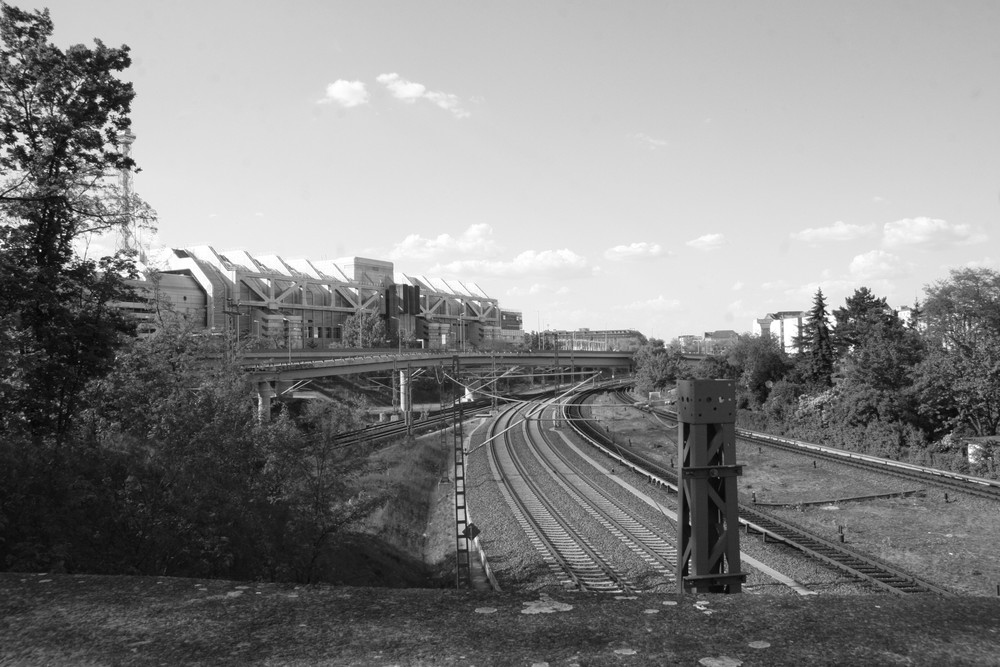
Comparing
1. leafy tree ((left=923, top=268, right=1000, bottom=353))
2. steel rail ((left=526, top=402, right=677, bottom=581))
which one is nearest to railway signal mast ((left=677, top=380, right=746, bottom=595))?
steel rail ((left=526, top=402, right=677, bottom=581))

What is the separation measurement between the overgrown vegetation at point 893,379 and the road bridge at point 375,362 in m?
16.8

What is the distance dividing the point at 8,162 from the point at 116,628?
1181 cm

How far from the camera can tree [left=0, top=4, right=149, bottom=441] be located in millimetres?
11453

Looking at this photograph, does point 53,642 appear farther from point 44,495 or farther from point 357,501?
point 357,501

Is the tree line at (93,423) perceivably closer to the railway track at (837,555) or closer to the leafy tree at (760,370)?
the railway track at (837,555)

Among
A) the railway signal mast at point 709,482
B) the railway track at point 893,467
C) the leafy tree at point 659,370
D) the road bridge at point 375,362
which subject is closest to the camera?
the railway signal mast at point 709,482

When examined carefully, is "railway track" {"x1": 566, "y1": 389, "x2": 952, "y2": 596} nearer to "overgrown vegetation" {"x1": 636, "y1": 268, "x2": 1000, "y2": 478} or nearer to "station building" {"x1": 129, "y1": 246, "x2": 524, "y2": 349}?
"overgrown vegetation" {"x1": 636, "y1": 268, "x2": 1000, "y2": 478}

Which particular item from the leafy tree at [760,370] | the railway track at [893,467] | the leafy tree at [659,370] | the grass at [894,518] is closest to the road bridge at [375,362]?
the leafy tree at [659,370]

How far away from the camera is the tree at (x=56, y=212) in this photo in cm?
1145

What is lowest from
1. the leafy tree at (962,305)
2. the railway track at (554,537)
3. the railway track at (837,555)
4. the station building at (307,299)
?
the railway track at (554,537)

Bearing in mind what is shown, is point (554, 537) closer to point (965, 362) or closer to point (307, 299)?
point (965, 362)

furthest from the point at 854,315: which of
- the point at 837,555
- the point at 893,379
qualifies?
the point at 837,555

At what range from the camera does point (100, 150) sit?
43.3 feet

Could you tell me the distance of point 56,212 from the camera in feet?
A: 40.6
